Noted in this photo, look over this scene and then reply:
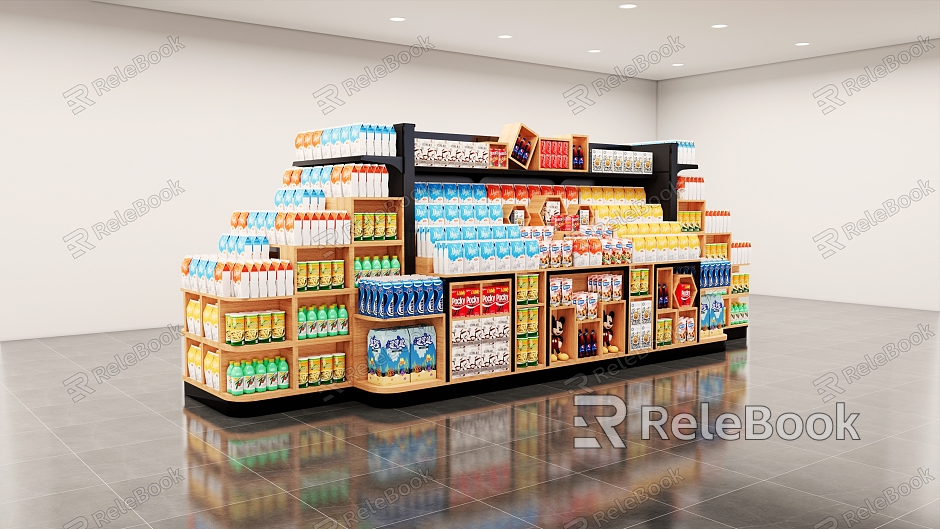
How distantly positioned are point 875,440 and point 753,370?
2.17m

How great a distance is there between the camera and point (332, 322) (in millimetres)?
6297

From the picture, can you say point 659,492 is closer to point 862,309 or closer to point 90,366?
point 90,366

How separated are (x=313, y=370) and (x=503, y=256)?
1.80m

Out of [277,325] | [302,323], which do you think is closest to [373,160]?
[302,323]

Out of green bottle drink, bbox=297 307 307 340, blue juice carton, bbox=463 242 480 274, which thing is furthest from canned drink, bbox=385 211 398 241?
green bottle drink, bbox=297 307 307 340

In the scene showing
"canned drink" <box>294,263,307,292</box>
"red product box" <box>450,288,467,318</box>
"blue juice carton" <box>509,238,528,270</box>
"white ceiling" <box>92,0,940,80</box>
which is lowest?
"red product box" <box>450,288,467,318</box>

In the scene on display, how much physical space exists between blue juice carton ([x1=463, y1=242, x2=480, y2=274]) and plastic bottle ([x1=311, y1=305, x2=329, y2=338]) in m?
1.16

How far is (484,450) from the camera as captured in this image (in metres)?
5.18

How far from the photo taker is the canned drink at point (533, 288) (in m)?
7.00

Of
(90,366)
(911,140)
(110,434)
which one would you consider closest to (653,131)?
(911,140)

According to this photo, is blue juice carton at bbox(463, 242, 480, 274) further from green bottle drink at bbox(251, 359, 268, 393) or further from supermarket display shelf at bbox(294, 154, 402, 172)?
green bottle drink at bbox(251, 359, 268, 393)

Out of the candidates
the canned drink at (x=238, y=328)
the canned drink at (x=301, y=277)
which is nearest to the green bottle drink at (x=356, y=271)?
the canned drink at (x=301, y=277)

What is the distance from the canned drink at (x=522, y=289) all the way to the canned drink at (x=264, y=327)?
2085 millimetres

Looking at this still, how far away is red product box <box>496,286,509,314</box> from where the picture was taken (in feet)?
22.3
